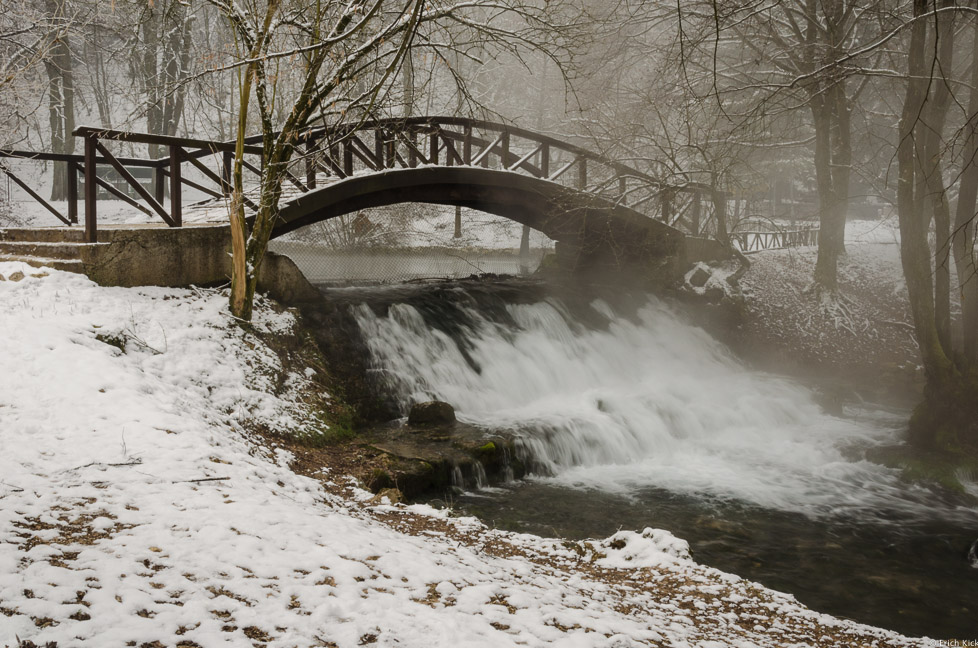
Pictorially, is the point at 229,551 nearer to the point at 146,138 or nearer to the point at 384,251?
the point at 146,138

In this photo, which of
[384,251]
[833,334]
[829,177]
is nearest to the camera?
[833,334]

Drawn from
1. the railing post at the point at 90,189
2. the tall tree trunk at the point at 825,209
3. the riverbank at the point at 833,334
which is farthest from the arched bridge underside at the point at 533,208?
Result: the tall tree trunk at the point at 825,209

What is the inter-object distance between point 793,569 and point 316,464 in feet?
16.9

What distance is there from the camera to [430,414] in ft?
33.4

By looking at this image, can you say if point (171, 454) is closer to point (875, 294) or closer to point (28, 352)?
point (28, 352)

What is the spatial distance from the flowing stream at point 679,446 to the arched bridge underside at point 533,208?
1930mm

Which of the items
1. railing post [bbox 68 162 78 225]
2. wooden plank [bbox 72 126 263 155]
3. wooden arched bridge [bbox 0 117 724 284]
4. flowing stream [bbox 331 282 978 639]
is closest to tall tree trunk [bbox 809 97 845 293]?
wooden arched bridge [bbox 0 117 724 284]

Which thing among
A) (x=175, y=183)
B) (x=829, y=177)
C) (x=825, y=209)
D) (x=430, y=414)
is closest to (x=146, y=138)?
(x=175, y=183)

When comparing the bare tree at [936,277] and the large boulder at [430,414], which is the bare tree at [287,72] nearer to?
the large boulder at [430,414]

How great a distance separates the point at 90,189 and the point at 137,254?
1.01 m

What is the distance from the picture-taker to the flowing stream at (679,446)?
745cm

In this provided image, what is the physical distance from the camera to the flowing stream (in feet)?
24.4

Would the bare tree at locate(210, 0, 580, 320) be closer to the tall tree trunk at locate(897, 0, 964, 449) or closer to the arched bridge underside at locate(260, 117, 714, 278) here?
the arched bridge underside at locate(260, 117, 714, 278)

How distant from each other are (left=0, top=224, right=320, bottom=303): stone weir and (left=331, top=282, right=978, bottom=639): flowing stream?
2.69 meters
